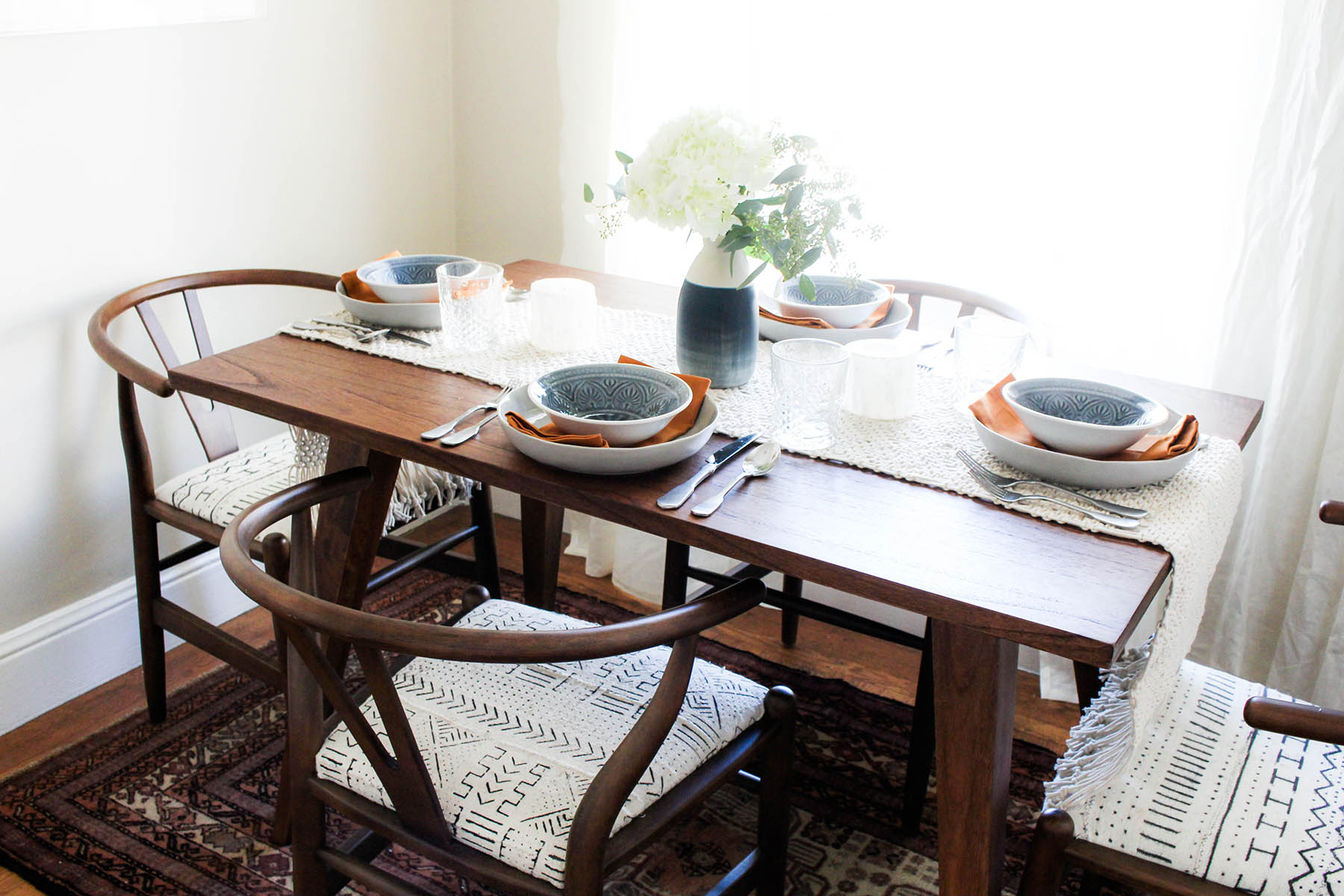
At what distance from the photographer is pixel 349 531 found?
165 cm

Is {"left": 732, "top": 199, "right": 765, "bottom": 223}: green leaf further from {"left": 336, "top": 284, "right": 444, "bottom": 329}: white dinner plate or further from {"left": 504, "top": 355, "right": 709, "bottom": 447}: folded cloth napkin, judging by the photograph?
{"left": 336, "top": 284, "right": 444, "bottom": 329}: white dinner plate

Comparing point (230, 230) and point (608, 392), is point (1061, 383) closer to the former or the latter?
point (608, 392)

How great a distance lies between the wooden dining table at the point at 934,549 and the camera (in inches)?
42.2

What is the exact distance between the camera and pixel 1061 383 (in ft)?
4.72

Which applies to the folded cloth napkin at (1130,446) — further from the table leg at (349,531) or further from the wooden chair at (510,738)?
the table leg at (349,531)

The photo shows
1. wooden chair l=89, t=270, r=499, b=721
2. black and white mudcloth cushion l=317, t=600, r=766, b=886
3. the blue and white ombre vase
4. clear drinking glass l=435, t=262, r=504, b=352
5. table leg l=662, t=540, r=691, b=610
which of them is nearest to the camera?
black and white mudcloth cushion l=317, t=600, r=766, b=886

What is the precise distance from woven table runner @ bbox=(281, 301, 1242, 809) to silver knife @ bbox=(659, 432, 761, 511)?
0.15 ft

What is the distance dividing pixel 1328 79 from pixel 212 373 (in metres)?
1.73

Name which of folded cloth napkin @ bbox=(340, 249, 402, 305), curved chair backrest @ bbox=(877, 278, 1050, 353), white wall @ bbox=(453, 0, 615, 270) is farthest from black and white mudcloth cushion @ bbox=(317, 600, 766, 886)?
white wall @ bbox=(453, 0, 615, 270)

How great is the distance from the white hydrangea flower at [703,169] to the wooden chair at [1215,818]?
2.50 feet

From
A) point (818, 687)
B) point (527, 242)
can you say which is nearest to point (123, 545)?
point (527, 242)

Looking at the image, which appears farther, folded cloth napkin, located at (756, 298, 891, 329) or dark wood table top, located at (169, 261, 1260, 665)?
folded cloth napkin, located at (756, 298, 891, 329)

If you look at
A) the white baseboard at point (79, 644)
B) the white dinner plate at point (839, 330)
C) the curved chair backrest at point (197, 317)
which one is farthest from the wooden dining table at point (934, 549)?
the white baseboard at point (79, 644)

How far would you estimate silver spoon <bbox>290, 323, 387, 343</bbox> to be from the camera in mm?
1713
